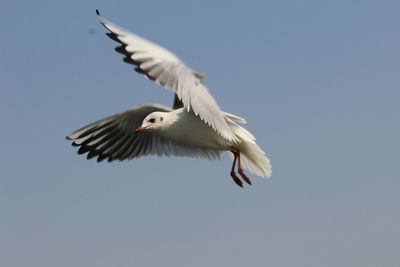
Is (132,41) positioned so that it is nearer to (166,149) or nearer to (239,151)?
(239,151)

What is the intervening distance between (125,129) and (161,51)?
8.57 ft

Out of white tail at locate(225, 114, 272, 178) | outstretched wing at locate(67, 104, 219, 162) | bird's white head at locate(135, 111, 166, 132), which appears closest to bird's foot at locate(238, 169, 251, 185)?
white tail at locate(225, 114, 272, 178)

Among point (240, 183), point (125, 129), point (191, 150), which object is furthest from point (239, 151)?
point (125, 129)

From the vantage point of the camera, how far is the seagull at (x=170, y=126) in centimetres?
645

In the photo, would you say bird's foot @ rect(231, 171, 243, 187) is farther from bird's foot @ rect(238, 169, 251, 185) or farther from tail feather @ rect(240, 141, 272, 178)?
tail feather @ rect(240, 141, 272, 178)

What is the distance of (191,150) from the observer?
8.91 meters

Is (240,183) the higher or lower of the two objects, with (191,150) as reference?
lower

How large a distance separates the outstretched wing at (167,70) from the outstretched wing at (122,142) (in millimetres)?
2196

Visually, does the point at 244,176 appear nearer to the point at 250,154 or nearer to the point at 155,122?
the point at 250,154

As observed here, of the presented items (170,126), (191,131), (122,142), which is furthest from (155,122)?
(122,142)

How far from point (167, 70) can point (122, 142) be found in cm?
285

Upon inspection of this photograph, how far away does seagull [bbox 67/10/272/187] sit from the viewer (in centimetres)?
645

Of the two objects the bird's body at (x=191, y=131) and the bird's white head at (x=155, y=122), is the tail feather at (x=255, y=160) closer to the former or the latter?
the bird's body at (x=191, y=131)

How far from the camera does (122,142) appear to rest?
30.0ft
